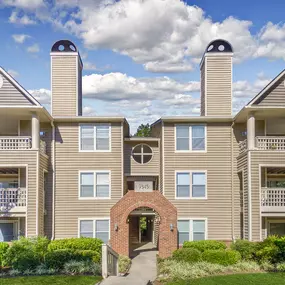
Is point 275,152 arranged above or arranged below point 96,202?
above

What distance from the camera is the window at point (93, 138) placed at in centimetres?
2688

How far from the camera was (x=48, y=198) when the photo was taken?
2647 centimetres

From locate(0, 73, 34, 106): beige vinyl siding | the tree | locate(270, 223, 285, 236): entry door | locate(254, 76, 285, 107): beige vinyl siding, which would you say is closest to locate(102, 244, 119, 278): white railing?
locate(0, 73, 34, 106): beige vinyl siding

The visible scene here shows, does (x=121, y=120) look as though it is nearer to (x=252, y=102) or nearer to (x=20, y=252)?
(x=252, y=102)

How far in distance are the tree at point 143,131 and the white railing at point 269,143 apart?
38.0m

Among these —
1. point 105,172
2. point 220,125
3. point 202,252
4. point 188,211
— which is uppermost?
point 220,125

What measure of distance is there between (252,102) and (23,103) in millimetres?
11308

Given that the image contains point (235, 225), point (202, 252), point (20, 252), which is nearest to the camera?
point (20, 252)

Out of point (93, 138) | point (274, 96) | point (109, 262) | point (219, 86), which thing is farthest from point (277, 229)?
point (109, 262)

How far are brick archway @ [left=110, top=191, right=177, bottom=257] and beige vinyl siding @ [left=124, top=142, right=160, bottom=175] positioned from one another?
362cm

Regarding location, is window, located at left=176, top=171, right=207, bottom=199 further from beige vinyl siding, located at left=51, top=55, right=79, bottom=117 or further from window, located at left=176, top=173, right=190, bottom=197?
beige vinyl siding, located at left=51, top=55, right=79, bottom=117

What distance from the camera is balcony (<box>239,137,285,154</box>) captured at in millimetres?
24686

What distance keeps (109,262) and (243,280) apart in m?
5.15

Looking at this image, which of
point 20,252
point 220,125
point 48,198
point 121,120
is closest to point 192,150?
point 220,125
